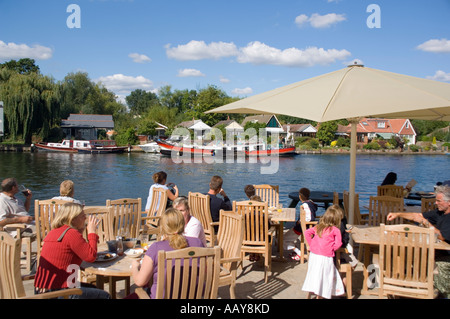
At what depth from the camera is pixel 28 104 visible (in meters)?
36.8

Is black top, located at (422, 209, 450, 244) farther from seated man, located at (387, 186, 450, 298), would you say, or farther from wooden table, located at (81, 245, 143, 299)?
wooden table, located at (81, 245, 143, 299)

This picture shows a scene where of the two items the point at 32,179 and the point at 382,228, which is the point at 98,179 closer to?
the point at 32,179

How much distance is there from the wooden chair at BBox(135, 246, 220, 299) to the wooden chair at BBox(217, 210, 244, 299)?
68 cm

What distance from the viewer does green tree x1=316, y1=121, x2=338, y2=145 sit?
56612 millimetres

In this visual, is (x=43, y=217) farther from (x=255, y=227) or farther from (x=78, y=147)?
(x=78, y=147)

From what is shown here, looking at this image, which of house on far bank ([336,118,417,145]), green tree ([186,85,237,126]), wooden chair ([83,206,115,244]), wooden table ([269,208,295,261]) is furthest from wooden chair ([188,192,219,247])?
house on far bank ([336,118,417,145])

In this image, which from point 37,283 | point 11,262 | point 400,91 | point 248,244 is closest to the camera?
point 11,262

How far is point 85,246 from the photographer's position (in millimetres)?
2996

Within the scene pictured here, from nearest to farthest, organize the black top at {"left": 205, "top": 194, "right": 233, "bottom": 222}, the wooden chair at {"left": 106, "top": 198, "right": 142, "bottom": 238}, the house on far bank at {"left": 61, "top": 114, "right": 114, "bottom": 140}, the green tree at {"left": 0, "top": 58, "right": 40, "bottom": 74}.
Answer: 1. the wooden chair at {"left": 106, "top": 198, "right": 142, "bottom": 238}
2. the black top at {"left": 205, "top": 194, "right": 233, "bottom": 222}
3. the house on far bank at {"left": 61, "top": 114, "right": 114, "bottom": 140}
4. the green tree at {"left": 0, "top": 58, "right": 40, "bottom": 74}

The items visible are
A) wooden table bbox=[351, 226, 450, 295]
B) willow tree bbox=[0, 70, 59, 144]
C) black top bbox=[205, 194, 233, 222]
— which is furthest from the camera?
willow tree bbox=[0, 70, 59, 144]

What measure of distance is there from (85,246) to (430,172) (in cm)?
3580

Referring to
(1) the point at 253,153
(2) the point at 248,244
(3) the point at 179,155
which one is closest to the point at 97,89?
(3) the point at 179,155

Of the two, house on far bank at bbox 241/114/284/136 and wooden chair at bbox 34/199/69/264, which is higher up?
house on far bank at bbox 241/114/284/136

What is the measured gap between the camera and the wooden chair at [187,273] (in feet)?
8.50
